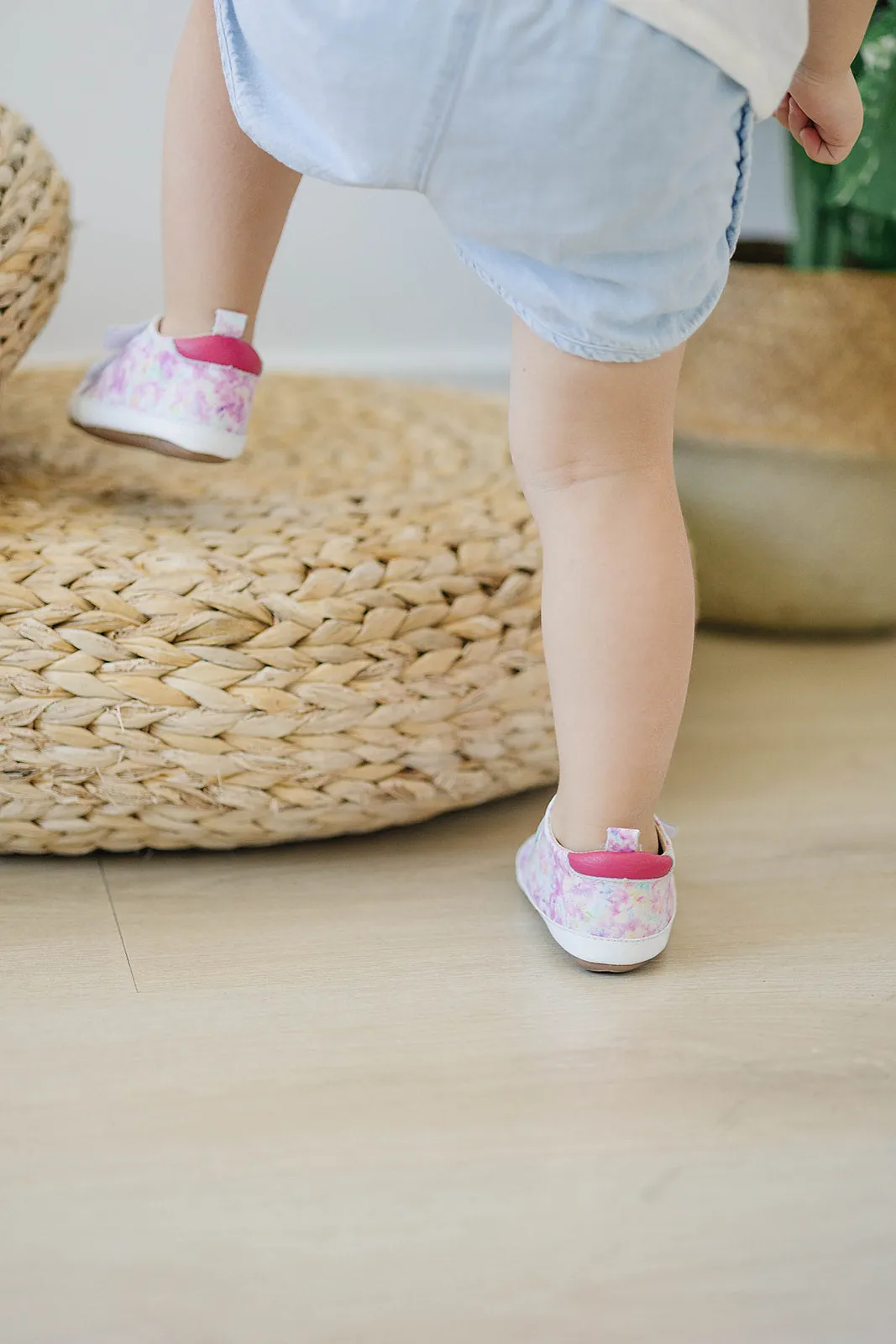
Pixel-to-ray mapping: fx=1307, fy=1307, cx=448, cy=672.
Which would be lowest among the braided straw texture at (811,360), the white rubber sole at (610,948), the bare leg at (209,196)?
the white rubber sole at (610,948)

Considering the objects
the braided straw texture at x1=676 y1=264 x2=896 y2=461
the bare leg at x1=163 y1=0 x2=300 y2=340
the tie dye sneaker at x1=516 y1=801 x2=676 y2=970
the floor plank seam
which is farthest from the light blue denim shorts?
the braided straw texture at x1=676 y1=264 x2=896 y2=461

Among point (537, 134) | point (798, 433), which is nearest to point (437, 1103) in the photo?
point (537, 134)

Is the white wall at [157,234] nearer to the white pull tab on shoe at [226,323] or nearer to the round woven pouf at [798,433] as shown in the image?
the round woven pouf at [798,433]

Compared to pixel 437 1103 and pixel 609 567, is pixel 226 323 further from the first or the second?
pixel 437 1103

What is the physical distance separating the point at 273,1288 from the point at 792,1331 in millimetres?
194

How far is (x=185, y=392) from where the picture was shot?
80 centimetres

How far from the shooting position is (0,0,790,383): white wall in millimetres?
1423

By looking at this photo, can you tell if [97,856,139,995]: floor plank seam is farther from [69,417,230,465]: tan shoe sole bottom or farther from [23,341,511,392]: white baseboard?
[23,341,511,392]: white baseboard

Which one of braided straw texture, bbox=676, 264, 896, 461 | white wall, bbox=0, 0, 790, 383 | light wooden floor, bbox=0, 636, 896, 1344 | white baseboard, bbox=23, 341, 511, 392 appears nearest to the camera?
light wooden floor, bbox=0, 636, 896, 1344

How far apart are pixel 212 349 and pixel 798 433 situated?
1.98ft

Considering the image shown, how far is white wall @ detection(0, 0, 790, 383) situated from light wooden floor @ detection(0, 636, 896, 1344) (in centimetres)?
92

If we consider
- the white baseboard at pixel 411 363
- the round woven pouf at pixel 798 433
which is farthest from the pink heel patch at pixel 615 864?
the white baseboard at pixel 411 363

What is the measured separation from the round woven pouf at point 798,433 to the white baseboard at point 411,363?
51cm

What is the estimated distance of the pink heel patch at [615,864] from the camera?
69 centimetres
